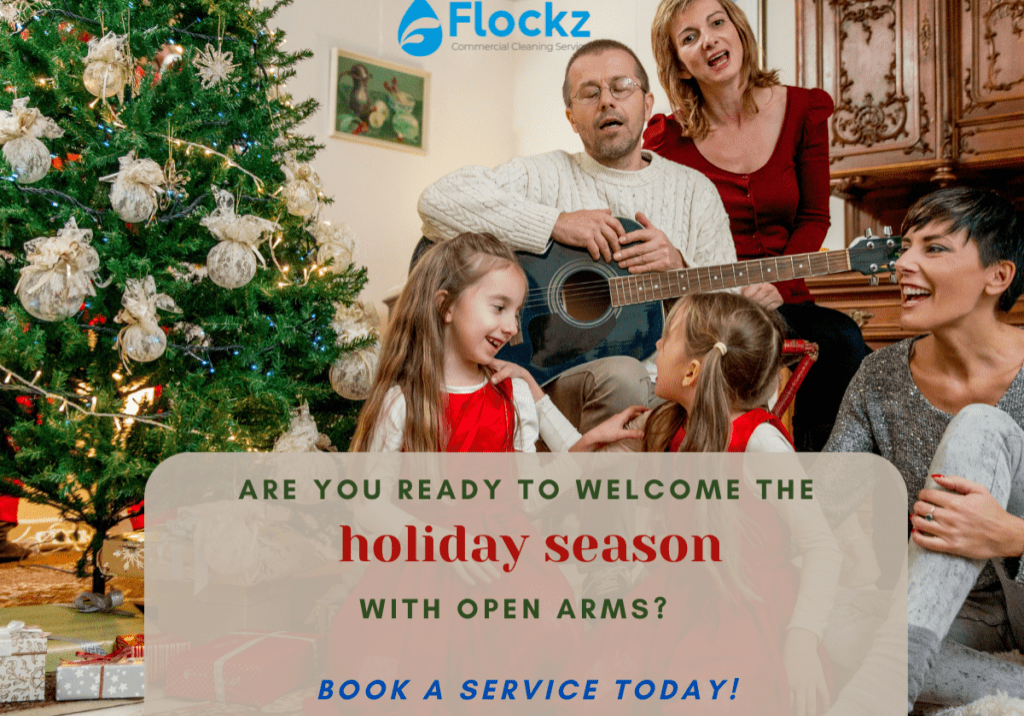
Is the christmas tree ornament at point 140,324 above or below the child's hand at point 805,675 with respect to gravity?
above

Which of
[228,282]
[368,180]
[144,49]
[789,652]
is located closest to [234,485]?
[228,282]

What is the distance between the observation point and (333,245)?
167 cm

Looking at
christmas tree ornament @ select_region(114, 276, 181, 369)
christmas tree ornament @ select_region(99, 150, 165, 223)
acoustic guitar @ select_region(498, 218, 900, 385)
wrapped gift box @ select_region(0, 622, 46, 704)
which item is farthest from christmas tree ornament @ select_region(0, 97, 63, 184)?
acoustic guitar @ select_region(498, 218, 900, 385)

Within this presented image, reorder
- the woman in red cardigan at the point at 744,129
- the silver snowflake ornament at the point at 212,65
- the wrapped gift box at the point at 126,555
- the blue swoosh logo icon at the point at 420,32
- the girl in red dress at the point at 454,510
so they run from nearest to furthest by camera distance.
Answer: the girl in red dress at the point at 454,510 < the wrapped gift box at the point at 126,555 < the silver snowflake ornament at the point at 212,65 < the woman in red cardigan at the point at 744,129 < the blue swoosh logo icon at the point at 420,32

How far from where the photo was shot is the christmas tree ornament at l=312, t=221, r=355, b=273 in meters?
1.66

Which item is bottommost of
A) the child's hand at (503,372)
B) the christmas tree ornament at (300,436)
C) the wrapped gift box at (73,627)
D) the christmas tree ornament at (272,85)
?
the wrapped gift box at (73,627)

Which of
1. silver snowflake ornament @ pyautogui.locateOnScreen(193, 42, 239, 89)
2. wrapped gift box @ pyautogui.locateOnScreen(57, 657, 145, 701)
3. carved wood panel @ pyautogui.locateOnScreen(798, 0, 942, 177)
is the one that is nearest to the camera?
wrapped gift box @ pyautogui.locateOnScreen(57, 657, 145, 701)

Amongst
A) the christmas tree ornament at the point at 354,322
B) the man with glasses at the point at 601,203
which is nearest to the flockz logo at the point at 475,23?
the man with glasses at the point at 601,203

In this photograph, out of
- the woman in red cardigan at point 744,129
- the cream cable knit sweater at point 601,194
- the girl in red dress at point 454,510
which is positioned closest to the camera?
the girl in red dress at point 454,510

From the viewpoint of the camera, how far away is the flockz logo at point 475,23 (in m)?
2.29

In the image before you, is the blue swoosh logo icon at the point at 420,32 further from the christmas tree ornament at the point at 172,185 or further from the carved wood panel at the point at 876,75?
the carved wood panel at the point at 876,75

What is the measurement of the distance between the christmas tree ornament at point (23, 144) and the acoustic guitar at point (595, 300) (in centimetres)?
88

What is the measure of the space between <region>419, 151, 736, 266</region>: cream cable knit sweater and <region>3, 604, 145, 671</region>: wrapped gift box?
993mm

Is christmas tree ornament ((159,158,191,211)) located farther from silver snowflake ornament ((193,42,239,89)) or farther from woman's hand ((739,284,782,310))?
woman's hand ((739,284,782,310))
